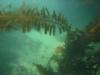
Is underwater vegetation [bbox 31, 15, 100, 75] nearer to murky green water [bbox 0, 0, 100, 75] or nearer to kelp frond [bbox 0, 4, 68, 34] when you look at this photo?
murky green water [bbox 0, 0, 100, 75]

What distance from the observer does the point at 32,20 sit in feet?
5.63

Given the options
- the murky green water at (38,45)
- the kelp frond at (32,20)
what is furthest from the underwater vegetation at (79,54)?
the kelp frond at (32,20)

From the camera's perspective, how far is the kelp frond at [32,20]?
5.58ft

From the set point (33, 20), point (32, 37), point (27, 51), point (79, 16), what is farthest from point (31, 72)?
point (79, 16)

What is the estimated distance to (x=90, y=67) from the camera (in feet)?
5.65

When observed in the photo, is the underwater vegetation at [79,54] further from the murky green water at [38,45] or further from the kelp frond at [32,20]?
the kelp frond at [32,20]

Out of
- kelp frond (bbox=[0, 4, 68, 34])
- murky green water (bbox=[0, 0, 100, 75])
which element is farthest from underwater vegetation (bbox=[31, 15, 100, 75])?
kelp frond (bbox=[0, 4, 68, 34])

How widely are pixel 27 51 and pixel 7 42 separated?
189 millimetres

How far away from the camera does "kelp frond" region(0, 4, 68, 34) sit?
5.58 ft

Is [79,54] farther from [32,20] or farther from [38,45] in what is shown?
[32,20]

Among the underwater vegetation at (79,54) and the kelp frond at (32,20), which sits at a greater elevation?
the kelp frond at (32,20)

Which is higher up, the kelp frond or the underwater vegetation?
the kelp frond

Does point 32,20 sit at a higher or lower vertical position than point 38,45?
higher

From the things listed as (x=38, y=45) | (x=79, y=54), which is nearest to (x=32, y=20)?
(x=38, y=45)
